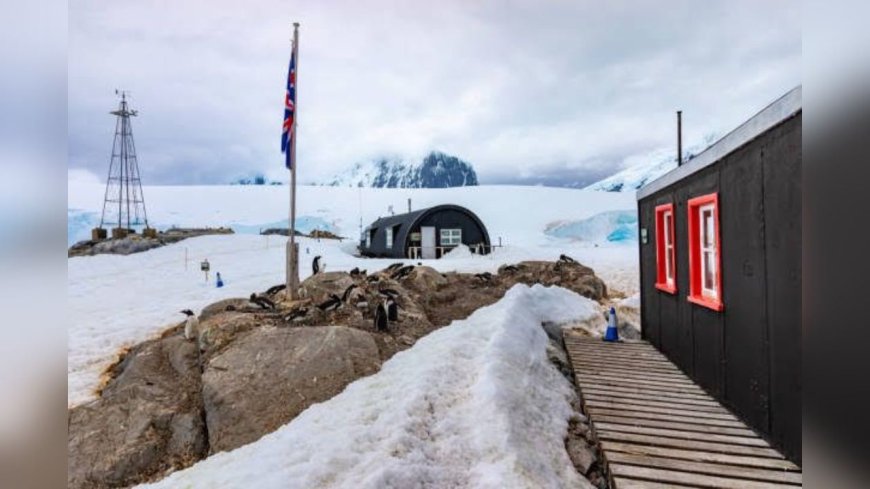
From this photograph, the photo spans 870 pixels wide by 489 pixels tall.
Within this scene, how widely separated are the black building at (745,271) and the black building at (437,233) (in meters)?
20.8

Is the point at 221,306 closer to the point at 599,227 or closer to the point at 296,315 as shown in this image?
the point at 296,315

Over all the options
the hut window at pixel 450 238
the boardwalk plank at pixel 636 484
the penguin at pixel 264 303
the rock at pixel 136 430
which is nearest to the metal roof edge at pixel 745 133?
the boardwalk plank at pixel 636 484

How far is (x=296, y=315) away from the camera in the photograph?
28.4ft

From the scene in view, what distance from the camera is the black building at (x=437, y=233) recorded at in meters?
27.1

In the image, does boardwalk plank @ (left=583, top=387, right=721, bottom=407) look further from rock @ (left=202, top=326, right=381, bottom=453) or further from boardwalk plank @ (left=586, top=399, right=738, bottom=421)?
rock @ (left=202, top=326, right=381, bottom=453)

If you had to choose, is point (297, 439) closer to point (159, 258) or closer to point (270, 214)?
point (159, 258)

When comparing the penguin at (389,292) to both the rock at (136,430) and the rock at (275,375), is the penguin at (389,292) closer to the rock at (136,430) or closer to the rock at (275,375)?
the rock at (275,375)

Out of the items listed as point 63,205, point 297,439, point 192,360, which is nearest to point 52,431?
point 63,205

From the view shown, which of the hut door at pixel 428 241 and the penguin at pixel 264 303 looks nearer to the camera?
the penguin at pixel 264 303

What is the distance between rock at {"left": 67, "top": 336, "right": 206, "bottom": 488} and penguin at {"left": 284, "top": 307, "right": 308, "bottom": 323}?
5.93ft

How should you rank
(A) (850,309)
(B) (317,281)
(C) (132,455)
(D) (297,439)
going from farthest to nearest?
(B) (317,281) → (C) (132,455) → (D) (297,439) → (A) (850,309)

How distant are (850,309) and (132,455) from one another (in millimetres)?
7397

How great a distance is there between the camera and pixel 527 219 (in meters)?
57.2

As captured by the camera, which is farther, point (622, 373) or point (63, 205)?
point (622, 373)
